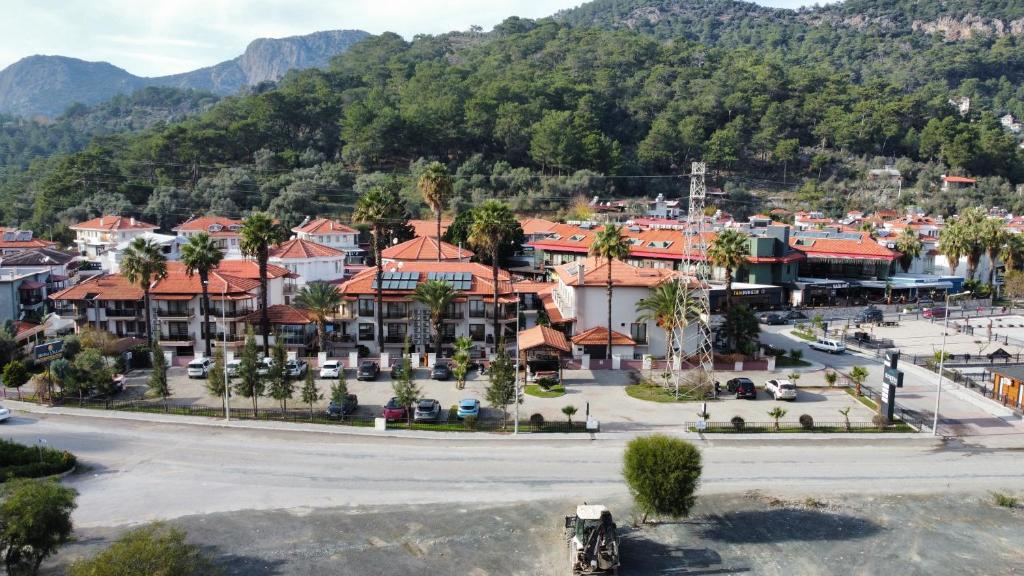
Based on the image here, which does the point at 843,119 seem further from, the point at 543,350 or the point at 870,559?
the point at 870,559

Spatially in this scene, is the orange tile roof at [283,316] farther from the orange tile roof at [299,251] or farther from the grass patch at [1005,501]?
the grass patch at [1005,501]

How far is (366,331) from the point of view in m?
58.8

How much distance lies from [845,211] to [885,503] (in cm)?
12509

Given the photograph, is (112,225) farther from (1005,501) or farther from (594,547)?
(1005,501)

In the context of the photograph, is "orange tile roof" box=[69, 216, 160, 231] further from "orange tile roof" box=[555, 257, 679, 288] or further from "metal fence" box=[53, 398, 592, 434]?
"orange tile roof" box=[555, 257, 679, 288]

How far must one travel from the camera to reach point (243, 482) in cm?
3344

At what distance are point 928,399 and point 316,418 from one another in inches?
1497

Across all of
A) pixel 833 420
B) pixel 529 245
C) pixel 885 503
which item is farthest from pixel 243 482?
pixel 529 245

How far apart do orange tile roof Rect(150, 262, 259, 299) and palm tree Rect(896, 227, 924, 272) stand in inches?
2913

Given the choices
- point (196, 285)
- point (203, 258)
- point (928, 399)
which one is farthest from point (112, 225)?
point (928, 399)

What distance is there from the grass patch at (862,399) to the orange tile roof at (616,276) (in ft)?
46.5

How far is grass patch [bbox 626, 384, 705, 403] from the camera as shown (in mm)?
46750

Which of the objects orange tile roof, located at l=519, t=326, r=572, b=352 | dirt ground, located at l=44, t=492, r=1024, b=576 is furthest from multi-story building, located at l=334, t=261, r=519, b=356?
dirt ground, located at l=44, t=492, r=1024, b=576

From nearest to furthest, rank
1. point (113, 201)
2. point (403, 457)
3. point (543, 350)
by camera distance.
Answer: point (403, 457) → point (543, 350) → point (113, 201)
